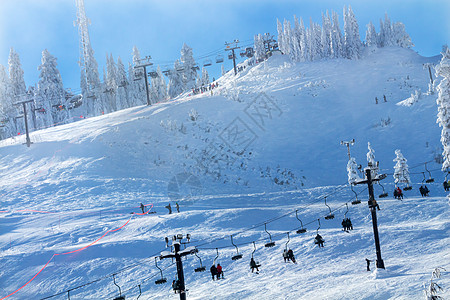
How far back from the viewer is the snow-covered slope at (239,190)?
21.3 meters

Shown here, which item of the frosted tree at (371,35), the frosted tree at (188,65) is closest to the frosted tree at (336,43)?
the frosted tree at (371,35)

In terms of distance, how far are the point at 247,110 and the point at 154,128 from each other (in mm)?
13652

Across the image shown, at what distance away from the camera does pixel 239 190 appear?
43688 millimetres

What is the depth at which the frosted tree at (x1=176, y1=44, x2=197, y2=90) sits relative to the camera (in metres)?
103

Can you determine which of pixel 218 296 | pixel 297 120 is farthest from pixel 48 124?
pixel 218 296

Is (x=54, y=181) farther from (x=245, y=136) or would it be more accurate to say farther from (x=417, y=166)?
(x=417, y=166)

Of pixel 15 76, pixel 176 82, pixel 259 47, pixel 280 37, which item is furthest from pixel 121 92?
pixel 280 37

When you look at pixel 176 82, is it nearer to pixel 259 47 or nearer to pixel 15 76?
pixel 259 47

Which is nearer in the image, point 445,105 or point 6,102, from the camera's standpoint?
point 445,105

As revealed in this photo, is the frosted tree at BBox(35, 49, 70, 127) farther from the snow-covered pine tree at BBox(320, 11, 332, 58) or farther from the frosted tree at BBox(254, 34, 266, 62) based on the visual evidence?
the snow-covered pine tree at BBox(320, 11, 332, 58)

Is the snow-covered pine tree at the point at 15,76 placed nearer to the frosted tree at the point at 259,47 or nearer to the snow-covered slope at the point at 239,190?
the snow-covered slope at the point at 239,190

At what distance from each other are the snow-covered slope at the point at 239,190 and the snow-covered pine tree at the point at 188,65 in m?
27.8

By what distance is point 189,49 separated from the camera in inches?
4070

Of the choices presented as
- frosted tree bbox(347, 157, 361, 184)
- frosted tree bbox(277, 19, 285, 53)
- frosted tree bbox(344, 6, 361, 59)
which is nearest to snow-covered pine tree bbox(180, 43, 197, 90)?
frosted tree bbox(277, 19, 285, 53)
